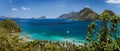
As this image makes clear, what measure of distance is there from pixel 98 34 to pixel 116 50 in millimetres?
1713

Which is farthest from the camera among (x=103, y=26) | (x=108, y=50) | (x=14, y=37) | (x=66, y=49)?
(x=66, y=49)

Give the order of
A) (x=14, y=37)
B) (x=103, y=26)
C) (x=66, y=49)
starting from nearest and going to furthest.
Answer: (x=103, y=26) < (x=14, y=37) < (x=66, y=49)

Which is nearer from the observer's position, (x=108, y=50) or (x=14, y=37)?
(x=108, y=50)

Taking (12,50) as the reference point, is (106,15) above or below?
above

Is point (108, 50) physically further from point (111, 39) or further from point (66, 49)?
point (66, 49)

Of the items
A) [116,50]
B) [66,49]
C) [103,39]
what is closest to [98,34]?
[103,39]

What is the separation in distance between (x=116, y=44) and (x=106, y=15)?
193cm

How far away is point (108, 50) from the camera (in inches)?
739

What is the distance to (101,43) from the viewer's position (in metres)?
19.5

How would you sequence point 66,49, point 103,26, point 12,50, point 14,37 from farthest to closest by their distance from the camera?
1. point 66,49
2. point 14,37
3. point 12,50
4. point 103,26

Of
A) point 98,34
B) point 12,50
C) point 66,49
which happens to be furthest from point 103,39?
point 66,49

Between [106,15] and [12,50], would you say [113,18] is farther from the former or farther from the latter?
[12,50]

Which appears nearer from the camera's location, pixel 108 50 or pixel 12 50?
pixel 108 50

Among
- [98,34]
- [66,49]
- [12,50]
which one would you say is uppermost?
[98,34]
